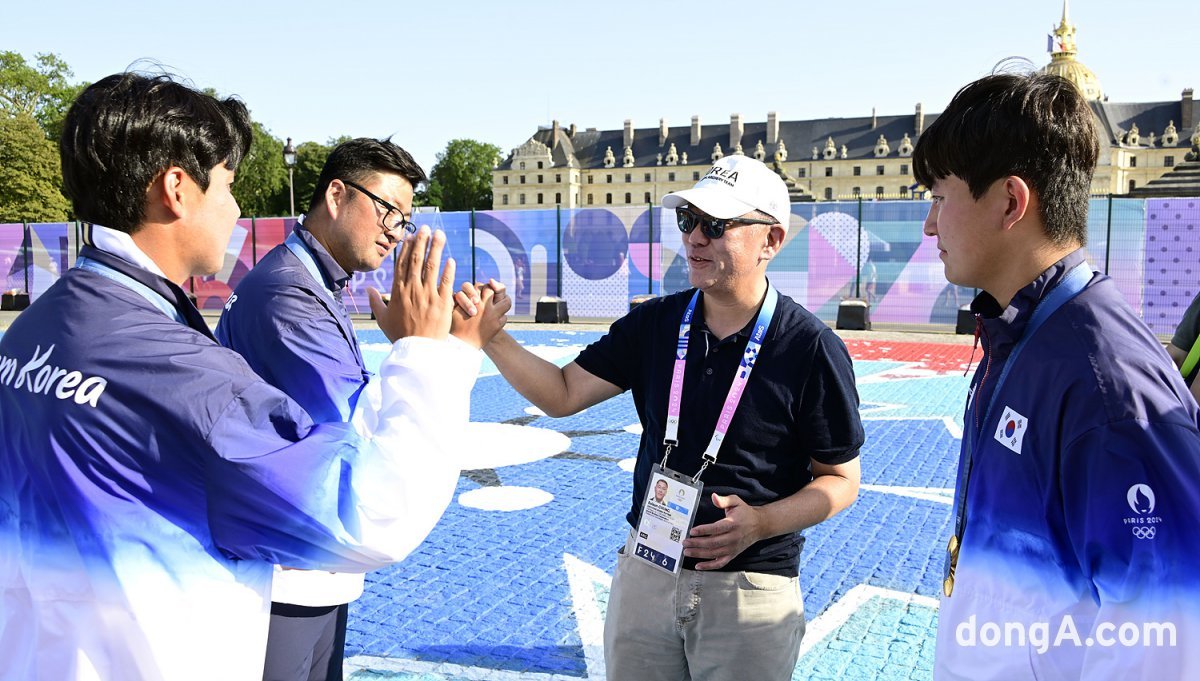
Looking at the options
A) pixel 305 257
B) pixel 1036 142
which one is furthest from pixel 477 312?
pixel 305 257

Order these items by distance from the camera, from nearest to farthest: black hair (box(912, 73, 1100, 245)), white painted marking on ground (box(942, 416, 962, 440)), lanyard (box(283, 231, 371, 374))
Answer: black hair (box(912, 73, 1100, 245))
lanyard (box(283, 231, 371, 374))
white painted marking on ground (box(942, 416, 962, 440))

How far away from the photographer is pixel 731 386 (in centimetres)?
276

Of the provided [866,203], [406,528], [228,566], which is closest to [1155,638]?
[406,528]

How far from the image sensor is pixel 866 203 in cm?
1938

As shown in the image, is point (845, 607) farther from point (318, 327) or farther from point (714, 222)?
point (318, 327)

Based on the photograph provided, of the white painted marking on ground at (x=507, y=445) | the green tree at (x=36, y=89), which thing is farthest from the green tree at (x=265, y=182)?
the white painted marking on ground at (x=507, y=445)

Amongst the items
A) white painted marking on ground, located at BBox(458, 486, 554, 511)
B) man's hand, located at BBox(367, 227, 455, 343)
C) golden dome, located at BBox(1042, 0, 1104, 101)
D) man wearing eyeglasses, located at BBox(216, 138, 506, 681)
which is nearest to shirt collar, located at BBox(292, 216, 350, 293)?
man wearing eyeglasses, located at BBox(216, 138, 506, 681)

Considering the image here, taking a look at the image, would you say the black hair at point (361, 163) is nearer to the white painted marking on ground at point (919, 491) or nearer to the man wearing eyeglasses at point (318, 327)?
the man wearing eyeglasses at point (318, 327)

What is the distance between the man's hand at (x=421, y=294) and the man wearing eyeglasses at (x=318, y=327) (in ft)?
2.41

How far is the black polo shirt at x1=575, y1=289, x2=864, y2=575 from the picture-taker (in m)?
2.71

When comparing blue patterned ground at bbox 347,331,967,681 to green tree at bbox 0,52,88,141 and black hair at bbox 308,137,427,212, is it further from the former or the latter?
green tree at bbox 0,52,88,141

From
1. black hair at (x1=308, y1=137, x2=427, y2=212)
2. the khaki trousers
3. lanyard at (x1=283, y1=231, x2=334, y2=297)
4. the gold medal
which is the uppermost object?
black hair at (x1=308, y1=137, x2=427, y2=212)

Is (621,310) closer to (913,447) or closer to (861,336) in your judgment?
(861,336)

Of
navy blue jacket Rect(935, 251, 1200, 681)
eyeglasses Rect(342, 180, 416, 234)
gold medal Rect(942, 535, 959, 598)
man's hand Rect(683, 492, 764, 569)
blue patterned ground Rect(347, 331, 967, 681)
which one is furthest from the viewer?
blue patterned ground Rect(347, 331, 967, 681)
